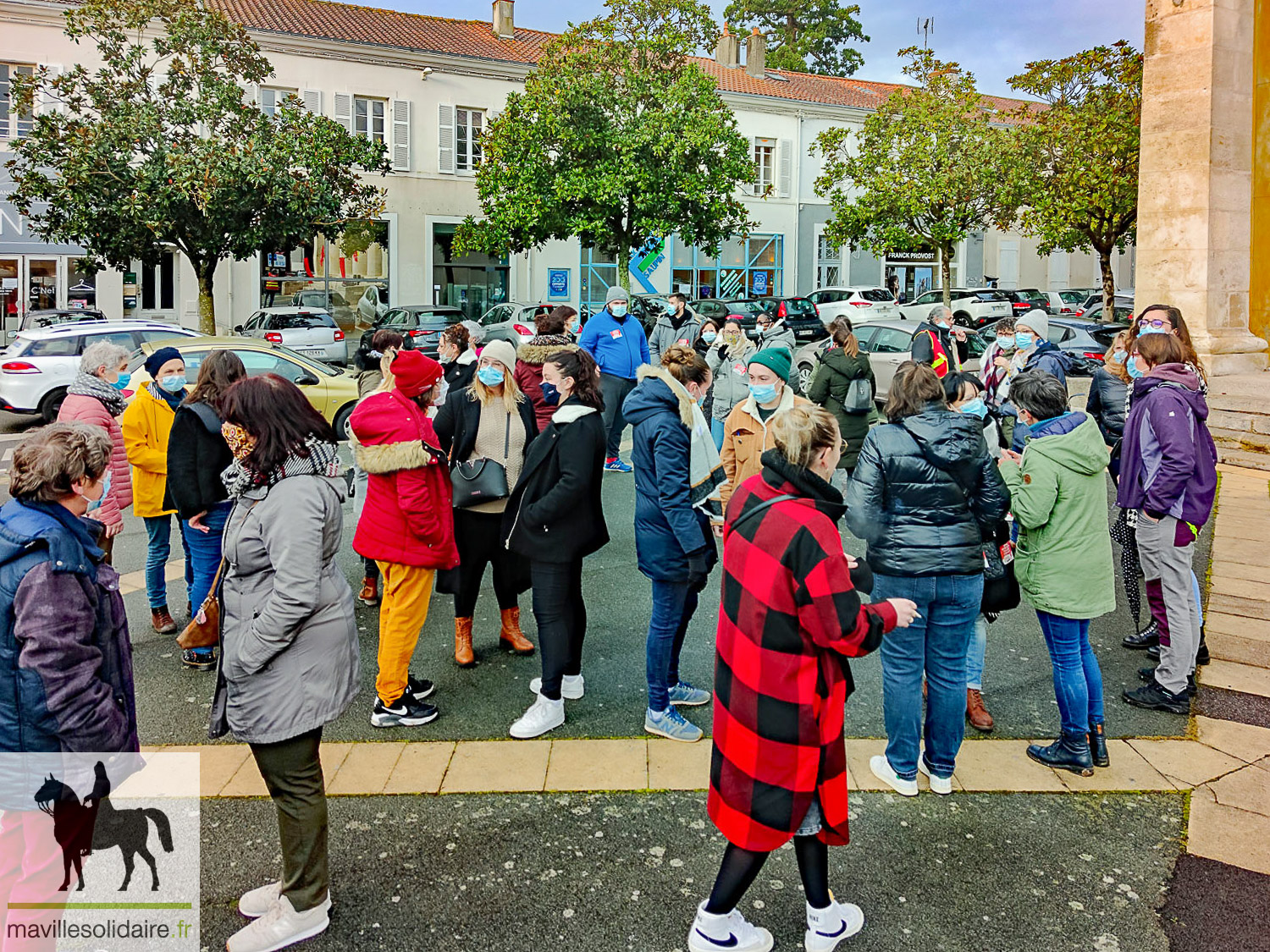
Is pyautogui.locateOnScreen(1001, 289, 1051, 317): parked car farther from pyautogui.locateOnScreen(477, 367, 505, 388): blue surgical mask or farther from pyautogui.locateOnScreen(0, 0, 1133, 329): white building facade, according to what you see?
pyautogui.locateOnScreen(477, 367, 505, 388): blue surgical mask

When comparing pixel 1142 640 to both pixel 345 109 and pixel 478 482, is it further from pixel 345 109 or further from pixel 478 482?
pixel 345 109

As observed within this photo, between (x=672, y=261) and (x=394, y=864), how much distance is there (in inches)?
1451

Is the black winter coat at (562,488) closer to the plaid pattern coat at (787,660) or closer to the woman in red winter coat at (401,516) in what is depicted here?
the woman in red winter coat at (401,516)

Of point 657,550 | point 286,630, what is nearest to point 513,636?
point 657,550

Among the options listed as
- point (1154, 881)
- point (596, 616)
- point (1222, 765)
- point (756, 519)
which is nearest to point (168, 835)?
point (756, 519)

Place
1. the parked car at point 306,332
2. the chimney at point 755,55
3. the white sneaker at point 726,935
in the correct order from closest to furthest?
1. the white sneaker at point 726,935
2. the parked car at point 306,332
3. the chimney at point 755,55

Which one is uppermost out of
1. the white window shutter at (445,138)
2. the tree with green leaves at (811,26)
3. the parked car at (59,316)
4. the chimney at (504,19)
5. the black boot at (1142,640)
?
the tree with green leaves at (811,26)

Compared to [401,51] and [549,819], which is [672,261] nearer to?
[401,51]

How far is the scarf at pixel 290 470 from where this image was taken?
326 cm

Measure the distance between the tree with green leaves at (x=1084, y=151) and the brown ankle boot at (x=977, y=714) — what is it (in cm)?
2436

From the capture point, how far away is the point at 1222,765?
467 cm

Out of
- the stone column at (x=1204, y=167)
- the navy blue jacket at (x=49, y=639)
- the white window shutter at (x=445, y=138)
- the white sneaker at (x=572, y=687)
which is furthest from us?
the white window shutter at (x=445, y=138)

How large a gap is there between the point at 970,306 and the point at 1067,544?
32.8 m

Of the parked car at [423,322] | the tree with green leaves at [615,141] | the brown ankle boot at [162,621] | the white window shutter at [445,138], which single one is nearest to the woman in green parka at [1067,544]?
the brown ankle boot at [162,621]
